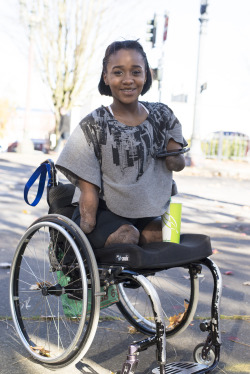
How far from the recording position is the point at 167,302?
3688 mm

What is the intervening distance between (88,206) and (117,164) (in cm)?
25

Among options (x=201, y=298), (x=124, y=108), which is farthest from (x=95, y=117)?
(x=201, y=298)

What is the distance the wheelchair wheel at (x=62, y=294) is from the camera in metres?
2.28

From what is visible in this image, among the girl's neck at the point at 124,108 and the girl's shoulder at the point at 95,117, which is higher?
the girl's neck at the point at 124,108

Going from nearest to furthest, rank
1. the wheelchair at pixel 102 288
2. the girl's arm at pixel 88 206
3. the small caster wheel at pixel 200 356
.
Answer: the wheelchair at pixel 102 288 → the girl's arm at pixel 88 206 → the small caster wheel at pixel 200 356

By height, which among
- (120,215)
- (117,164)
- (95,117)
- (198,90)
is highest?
(198,90)

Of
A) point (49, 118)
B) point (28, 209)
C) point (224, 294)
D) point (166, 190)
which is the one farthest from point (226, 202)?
point (49, 118)

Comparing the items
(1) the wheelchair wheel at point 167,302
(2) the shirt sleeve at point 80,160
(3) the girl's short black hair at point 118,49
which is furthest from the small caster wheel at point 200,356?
(3) the girl's short black hair at point 118,49

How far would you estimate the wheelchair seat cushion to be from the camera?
2.28 m

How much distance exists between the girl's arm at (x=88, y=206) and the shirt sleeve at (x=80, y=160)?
37mm

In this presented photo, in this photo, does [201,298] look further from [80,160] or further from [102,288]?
[80,160]

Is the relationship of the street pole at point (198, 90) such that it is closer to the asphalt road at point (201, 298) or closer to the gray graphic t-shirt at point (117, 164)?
the asphalt road at point (201, 298)

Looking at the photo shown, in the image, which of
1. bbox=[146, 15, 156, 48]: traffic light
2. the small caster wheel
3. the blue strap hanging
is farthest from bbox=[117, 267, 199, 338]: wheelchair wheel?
bbox=[146, 15, 156, 48]: traffic light

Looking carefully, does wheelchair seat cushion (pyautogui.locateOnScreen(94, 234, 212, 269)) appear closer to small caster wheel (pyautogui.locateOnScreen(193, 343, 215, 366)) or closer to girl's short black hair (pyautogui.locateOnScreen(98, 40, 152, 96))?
small caster wheel (pyautogui.locateOnScreen(193, 343, 215, 366))
